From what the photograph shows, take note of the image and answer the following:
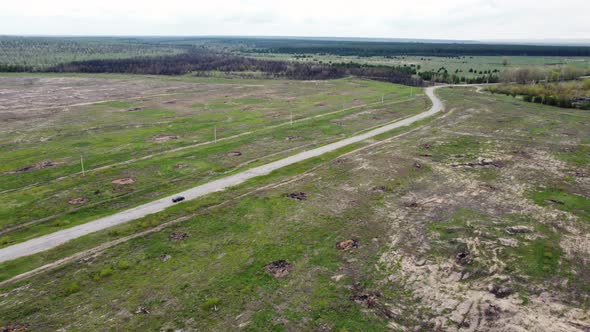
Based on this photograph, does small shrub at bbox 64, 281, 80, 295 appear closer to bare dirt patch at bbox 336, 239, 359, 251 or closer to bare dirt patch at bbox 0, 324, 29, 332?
bare dirt patch at bbox 0, 324, 29, 332

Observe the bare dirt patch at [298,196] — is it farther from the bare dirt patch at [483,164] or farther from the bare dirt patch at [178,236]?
the bare dirt patch at [483,164]

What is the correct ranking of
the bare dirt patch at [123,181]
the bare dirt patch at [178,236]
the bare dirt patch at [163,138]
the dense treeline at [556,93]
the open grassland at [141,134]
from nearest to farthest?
the bare dirt patch at [178,236]
the open grassland at [141,134]
the bare dirt patch at [123,181]
the bare dirt patch at [163,138]
the dense treeline at [556,93]

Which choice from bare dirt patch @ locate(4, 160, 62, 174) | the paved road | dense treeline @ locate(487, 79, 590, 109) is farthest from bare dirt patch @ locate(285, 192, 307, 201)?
dense treeline @ locate(487, 79, 590, 109)

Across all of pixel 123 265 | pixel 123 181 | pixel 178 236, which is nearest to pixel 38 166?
pixel 123 181

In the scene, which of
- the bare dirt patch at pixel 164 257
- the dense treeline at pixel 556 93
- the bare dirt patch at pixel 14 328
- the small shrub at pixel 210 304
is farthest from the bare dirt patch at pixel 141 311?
the dense treeline at pixel 556 93

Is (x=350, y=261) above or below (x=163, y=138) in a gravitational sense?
below

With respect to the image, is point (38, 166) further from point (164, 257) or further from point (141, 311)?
point (141, 311)
